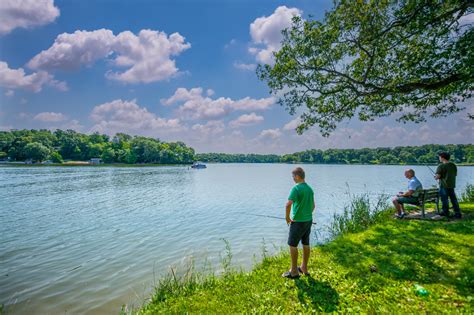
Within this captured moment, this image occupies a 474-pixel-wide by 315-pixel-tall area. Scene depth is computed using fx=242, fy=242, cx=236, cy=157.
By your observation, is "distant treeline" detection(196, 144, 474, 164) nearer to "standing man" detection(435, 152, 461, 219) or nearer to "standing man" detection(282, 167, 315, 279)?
"standing man" detection(435, 152, 461, 219)

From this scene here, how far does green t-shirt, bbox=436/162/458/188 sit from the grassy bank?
298cm

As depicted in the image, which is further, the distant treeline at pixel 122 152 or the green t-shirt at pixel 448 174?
the distant treeline at pixel 122 152

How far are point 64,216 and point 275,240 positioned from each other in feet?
46.2

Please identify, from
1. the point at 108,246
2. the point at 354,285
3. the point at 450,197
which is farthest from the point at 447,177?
the point at 108,246

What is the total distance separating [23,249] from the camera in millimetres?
10203

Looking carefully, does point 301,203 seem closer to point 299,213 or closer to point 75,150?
point 299,213

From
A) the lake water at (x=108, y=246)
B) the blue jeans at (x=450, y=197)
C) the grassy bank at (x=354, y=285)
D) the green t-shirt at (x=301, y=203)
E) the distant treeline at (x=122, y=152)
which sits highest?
the distant treeline at (x=122, y=152)

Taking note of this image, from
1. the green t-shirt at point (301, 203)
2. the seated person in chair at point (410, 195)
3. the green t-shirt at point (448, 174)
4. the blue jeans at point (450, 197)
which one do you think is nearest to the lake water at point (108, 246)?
the green t-shirt at point (301, 203)

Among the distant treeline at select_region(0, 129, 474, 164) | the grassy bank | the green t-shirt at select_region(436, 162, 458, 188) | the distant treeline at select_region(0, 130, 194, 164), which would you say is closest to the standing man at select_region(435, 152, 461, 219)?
the green t-shirt at select_region(436, 162, 458, 188)

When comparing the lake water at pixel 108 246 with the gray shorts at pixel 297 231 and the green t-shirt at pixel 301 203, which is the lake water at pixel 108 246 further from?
the green t-shirt at pixel 301 203

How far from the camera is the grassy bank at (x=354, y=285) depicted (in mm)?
4504

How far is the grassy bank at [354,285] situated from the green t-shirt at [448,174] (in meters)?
2.98

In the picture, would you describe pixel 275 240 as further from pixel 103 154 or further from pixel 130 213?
pixel 103 154

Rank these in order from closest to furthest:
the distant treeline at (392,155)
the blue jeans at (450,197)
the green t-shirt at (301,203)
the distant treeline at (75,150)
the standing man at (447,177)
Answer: the green t-shirt at (301,203) < the standing man at (447,177) < the blue jeans at (450,197) < the distant treeline at (75,150) < the distant treeline at (392,155)
